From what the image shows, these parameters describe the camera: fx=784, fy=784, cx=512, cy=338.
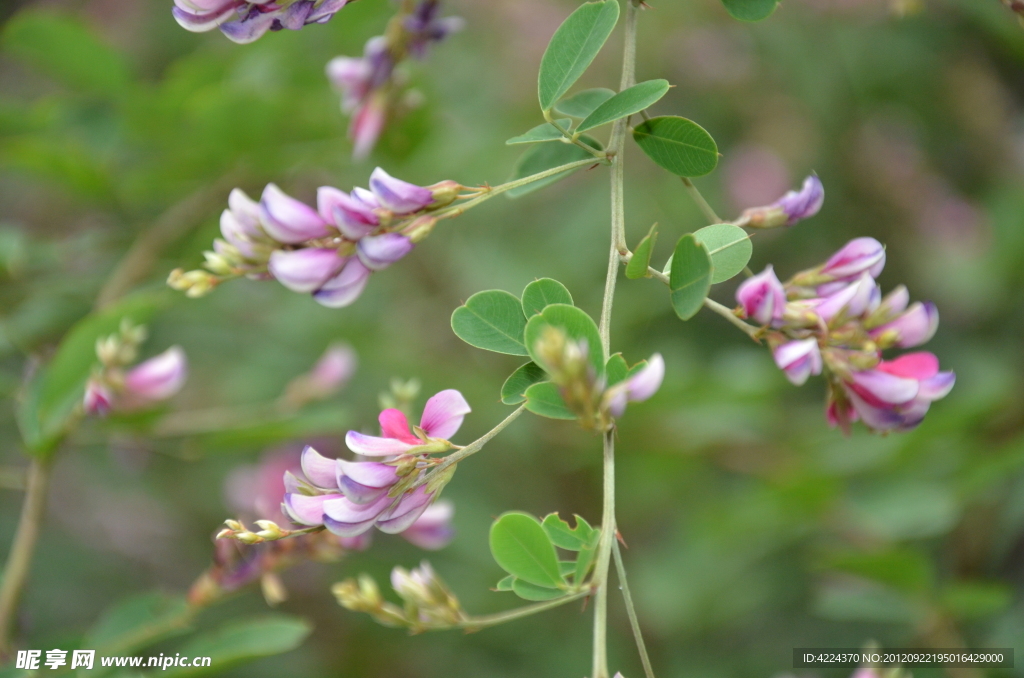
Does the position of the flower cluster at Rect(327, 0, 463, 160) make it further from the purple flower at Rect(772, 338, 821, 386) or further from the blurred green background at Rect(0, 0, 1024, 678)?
the purple flower at Rect(772, 338, 821, 386)

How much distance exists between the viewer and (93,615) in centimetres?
218

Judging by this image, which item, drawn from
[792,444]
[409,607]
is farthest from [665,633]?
[409,607]

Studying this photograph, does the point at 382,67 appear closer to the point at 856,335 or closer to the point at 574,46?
the point at 574,46

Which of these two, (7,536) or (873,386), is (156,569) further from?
(873,386)

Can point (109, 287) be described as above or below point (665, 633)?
above

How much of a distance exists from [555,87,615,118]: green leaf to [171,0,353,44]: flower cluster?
246 mm

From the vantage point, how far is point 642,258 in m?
0.66

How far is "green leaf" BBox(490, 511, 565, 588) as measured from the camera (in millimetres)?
624

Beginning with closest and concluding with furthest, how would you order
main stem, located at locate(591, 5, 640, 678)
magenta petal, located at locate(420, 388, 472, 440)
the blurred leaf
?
main stem, located at locate(591, 5, 640, 678) < magenta petal, located at locate(420, 388, 472, 440) < the blurred leaf

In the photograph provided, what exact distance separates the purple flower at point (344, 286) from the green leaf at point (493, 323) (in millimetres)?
Result: 90

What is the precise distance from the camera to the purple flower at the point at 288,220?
0.65 metres

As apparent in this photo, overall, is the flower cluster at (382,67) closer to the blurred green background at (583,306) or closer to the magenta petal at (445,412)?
the blurred green background at (583,306)

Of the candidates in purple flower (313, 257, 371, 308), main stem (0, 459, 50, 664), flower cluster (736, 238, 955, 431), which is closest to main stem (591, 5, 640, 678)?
flower cluster (736, 238, 955, 431)

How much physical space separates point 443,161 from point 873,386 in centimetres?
127
